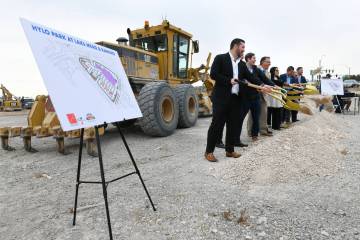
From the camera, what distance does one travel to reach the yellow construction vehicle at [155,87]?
19.4 ft

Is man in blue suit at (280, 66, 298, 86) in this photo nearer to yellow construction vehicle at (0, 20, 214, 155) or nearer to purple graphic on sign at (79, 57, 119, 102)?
yellow construction vehicle at (0, 20, 214, 155)

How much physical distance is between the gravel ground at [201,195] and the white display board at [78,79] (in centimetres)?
107

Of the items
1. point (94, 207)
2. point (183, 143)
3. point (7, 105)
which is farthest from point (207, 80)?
point (7, 105)

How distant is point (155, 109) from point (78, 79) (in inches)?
154

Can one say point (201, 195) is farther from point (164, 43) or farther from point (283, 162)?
point (164, 43)

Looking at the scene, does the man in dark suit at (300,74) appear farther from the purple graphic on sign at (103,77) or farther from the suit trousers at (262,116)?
the purple graphic on sign at (103,77)

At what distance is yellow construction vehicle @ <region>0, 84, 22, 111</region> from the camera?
23.6 m

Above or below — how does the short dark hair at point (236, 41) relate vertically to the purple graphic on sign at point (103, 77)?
above

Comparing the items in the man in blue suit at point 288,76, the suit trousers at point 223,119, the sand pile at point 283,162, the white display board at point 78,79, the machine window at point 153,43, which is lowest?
the sand pile at point 283,162

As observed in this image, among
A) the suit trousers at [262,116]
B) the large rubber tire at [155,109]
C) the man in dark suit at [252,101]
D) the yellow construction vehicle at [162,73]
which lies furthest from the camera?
the yellow construction vehicle at [162,73]

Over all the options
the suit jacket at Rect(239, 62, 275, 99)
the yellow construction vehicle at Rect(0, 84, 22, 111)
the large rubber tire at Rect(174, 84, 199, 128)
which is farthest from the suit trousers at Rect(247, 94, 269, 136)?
the yellow construction vehicle at Rect(0, 84, 22, 111)

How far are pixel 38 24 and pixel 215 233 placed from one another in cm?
228

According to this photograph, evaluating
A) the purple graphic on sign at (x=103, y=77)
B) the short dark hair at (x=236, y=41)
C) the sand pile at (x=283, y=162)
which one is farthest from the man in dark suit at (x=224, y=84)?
the purple graphic on sign at (x=103, y=77)

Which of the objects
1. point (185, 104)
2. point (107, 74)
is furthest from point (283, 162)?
point (185, 104)
